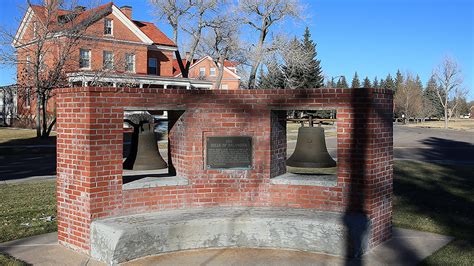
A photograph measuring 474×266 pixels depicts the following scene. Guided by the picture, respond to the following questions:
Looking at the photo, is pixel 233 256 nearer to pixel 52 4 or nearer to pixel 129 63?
pixel 52 4

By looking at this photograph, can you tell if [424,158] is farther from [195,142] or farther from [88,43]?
[88,43]

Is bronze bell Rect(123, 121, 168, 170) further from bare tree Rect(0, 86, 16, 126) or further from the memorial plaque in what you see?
bare tree Rect(0, 86, 16, 126)

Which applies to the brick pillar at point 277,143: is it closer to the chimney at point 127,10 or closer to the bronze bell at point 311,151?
the bronze bell at point 311,151

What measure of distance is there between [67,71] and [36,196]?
1766 centimetres

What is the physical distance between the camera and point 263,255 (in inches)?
222

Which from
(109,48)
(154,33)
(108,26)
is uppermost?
(154,33)

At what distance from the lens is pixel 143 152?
6.50 metres

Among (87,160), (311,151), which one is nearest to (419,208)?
(311,151)

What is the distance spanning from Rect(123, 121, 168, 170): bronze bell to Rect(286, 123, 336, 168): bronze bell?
6.34 ft

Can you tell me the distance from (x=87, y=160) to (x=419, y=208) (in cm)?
616

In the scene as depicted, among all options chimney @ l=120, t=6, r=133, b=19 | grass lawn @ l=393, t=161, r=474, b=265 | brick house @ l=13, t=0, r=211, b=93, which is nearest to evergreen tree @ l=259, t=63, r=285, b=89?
brick house @ l=13, t=0, r=211, b=93

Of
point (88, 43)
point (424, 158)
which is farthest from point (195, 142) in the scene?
point (88, 43)

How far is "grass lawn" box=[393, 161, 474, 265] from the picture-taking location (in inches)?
233

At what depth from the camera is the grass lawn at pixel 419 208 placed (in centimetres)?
625
